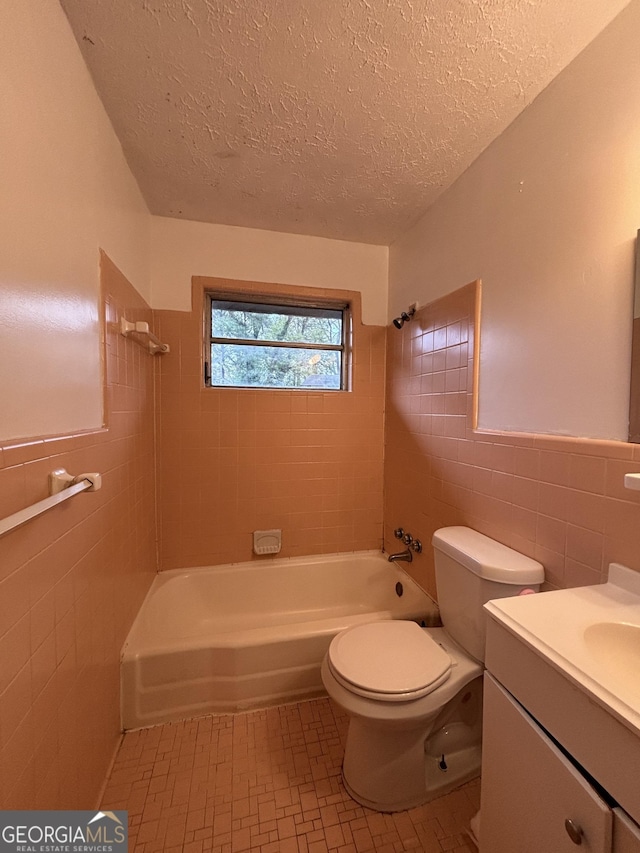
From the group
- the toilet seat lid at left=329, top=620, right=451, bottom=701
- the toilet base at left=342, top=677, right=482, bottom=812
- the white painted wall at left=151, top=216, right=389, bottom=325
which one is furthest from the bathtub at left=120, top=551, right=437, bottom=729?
the white painted wall at left=151, top=216, right=389, bottom=325

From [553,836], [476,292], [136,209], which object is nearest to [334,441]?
[476,292]

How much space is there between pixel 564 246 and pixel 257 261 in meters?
1.58

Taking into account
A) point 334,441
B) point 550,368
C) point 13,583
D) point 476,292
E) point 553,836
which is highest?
point 476,292

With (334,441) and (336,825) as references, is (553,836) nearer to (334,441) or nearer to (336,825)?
(336,825)

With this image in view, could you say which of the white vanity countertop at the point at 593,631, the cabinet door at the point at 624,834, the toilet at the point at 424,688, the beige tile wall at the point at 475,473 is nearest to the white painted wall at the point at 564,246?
the beige tile wall at the point at 475,473

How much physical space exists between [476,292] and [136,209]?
1607 mm

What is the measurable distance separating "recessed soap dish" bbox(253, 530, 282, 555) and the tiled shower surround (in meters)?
0.05

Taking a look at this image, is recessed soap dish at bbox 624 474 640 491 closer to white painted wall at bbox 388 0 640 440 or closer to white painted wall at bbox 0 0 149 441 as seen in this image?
white painted wall at bbox 388 0 640 440

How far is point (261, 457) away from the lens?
6.98 feet

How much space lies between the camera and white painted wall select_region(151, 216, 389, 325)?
1.96 meters

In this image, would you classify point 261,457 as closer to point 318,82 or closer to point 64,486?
point 64,486

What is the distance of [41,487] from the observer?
0.79 metres

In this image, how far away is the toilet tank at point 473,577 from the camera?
111cm

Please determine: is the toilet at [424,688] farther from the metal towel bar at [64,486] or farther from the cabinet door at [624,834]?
the metal towel bar at [64,486]
